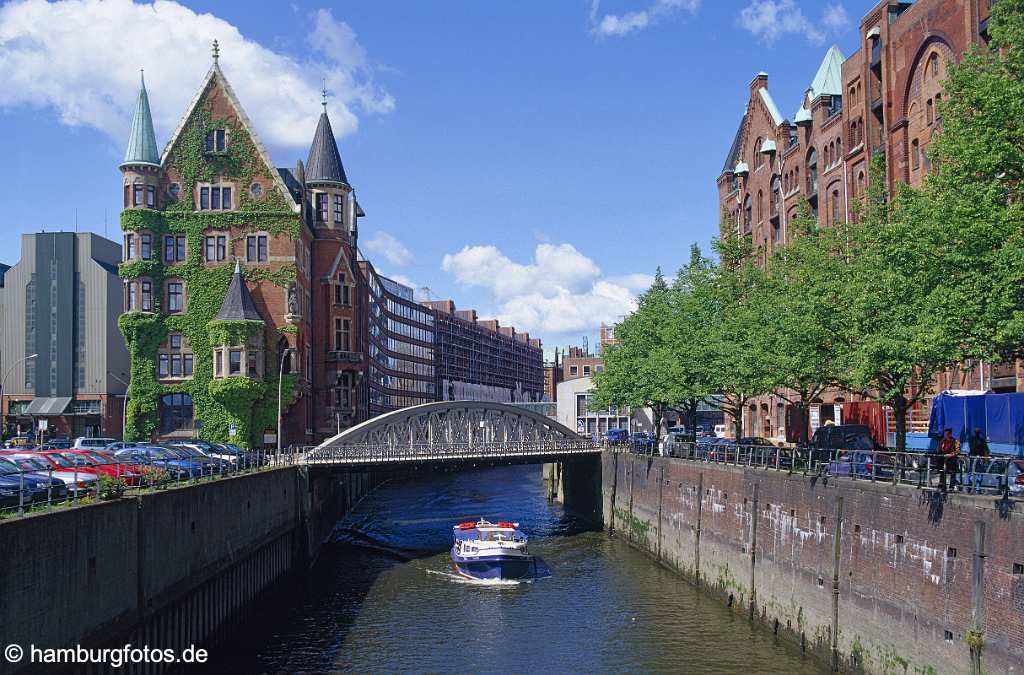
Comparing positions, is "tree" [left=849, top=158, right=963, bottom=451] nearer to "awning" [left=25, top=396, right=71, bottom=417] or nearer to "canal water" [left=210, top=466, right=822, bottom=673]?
"canal water" [left=210, top=466, right=822, bottom=673]

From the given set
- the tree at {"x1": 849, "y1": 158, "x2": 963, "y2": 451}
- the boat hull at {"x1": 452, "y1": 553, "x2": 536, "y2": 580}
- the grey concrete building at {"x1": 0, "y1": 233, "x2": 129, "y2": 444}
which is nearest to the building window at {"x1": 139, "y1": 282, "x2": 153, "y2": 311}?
the boat hull at {"x1": 452, "y1": 553, "x2": 536, "y2": 580}

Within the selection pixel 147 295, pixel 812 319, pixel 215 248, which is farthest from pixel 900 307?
pixel 147 295

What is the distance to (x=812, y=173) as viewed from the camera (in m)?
72.2

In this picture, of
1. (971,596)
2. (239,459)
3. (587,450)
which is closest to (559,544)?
(587,450)

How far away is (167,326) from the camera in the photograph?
2933 inches

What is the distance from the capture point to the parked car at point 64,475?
27.3 meters

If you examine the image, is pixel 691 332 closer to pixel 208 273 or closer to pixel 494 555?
pixel 494 555

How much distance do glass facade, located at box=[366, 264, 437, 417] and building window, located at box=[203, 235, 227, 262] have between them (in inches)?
2058

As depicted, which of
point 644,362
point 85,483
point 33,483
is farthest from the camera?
point 644,362

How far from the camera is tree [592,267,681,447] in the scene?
→ 65.4m

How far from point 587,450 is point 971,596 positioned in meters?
49.5

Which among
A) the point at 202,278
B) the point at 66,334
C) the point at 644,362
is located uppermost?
the point at 202,278

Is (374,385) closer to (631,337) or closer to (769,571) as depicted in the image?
(631,337)

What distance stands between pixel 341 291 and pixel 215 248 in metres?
11.8
